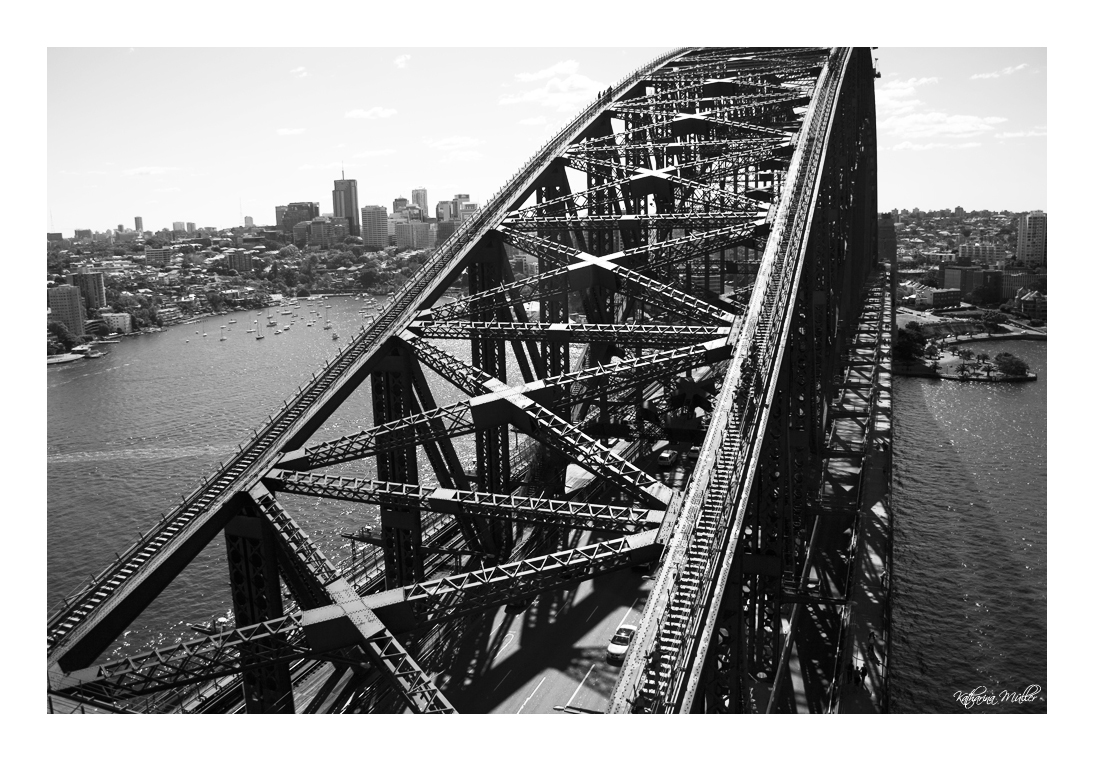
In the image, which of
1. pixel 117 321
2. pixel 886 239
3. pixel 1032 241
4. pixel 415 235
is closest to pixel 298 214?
pixel 415 235

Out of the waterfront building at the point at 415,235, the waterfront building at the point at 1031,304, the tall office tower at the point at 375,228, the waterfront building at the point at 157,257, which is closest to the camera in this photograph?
the waterfront building at the point at 1031,304

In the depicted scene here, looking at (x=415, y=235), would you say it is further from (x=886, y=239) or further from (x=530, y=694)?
(x=530, y=694)

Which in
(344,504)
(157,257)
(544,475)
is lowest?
(344,504)

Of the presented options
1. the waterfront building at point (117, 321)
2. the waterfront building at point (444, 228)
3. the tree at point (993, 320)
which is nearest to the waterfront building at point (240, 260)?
the waterfront building at point (444, 228)

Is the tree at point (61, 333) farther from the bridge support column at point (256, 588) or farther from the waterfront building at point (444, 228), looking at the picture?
the waterfront building at point (444, 228)

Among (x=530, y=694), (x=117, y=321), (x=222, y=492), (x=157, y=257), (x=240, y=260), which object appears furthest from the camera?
(x=240, y=260)

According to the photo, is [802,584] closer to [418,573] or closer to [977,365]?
[418,573]

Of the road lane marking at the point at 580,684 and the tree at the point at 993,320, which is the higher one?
the tree at the point at 993,320
